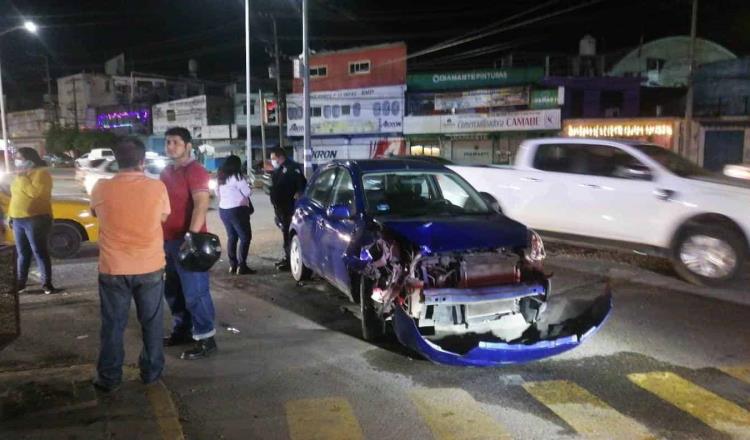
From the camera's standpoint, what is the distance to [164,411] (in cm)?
423

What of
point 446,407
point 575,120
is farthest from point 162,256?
point 575,120

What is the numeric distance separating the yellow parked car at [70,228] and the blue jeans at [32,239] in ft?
8.82

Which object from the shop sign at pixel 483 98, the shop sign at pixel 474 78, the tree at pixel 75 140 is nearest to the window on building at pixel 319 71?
the shop sign at pixel 474 78

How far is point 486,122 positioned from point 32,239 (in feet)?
92.2

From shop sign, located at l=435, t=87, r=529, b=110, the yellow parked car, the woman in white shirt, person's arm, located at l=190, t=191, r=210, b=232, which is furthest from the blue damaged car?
shop sign, located at l=435, t=87, r=529, b=110

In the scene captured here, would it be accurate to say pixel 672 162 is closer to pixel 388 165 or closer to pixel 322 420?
pixel 388 165

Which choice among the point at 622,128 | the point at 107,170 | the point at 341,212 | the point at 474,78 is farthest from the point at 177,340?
the point at 474,78

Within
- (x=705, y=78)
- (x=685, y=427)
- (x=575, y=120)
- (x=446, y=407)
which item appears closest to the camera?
(x=685, y=427)

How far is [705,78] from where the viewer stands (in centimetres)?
3297

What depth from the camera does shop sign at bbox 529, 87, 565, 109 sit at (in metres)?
32.3

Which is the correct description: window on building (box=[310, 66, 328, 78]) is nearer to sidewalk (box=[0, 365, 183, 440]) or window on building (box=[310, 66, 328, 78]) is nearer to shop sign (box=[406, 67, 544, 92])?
shop sign (box=[406, 67, 544, 92])

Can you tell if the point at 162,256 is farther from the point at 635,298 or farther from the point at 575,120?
the point at 575,120

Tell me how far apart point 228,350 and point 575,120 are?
89.8 ft

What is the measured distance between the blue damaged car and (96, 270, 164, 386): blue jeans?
6.05 ft
